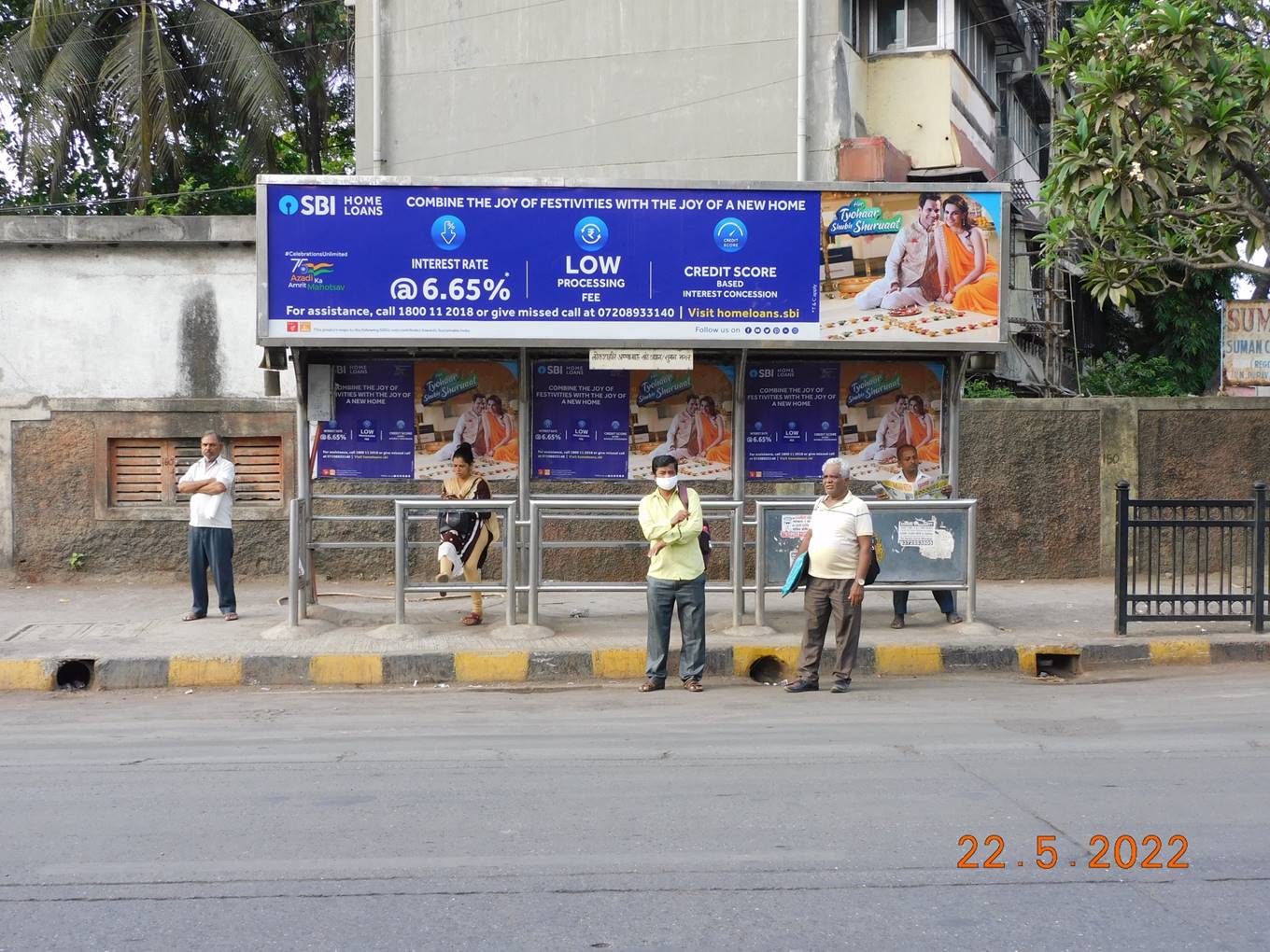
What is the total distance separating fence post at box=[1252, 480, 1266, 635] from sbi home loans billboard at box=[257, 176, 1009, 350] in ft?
8.02

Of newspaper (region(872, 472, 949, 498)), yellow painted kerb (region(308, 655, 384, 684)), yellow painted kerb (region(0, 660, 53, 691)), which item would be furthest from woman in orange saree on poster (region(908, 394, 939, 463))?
yellow painted kerb (region(0, 660, 53, 691))

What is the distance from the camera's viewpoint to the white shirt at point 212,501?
10.6 meters

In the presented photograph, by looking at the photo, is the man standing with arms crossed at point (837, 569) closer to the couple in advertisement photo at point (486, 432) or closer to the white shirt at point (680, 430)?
the white shirt at point (680, 430)

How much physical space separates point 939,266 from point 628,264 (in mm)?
2469

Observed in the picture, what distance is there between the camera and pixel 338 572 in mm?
13352

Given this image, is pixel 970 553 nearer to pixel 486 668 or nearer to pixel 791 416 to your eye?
pixel 791 416

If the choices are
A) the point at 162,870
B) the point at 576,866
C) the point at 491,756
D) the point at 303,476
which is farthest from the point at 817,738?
the point at 303,476

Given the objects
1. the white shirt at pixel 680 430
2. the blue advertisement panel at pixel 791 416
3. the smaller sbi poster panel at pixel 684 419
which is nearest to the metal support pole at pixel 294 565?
the smaller sbi poster panel at pixel 684 419

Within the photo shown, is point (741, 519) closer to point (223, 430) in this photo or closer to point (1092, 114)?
point (1092, 114)

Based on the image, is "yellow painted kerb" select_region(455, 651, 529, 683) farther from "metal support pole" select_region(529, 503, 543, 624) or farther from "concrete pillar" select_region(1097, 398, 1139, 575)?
"concrete pillar" select_region(1097, 398, 1139, 575)

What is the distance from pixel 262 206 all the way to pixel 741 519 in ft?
14.4

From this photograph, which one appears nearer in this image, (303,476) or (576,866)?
(576,866)

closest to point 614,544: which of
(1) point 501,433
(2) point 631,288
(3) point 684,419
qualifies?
(3) point 684,419

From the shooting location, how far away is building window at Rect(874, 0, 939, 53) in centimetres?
1741
